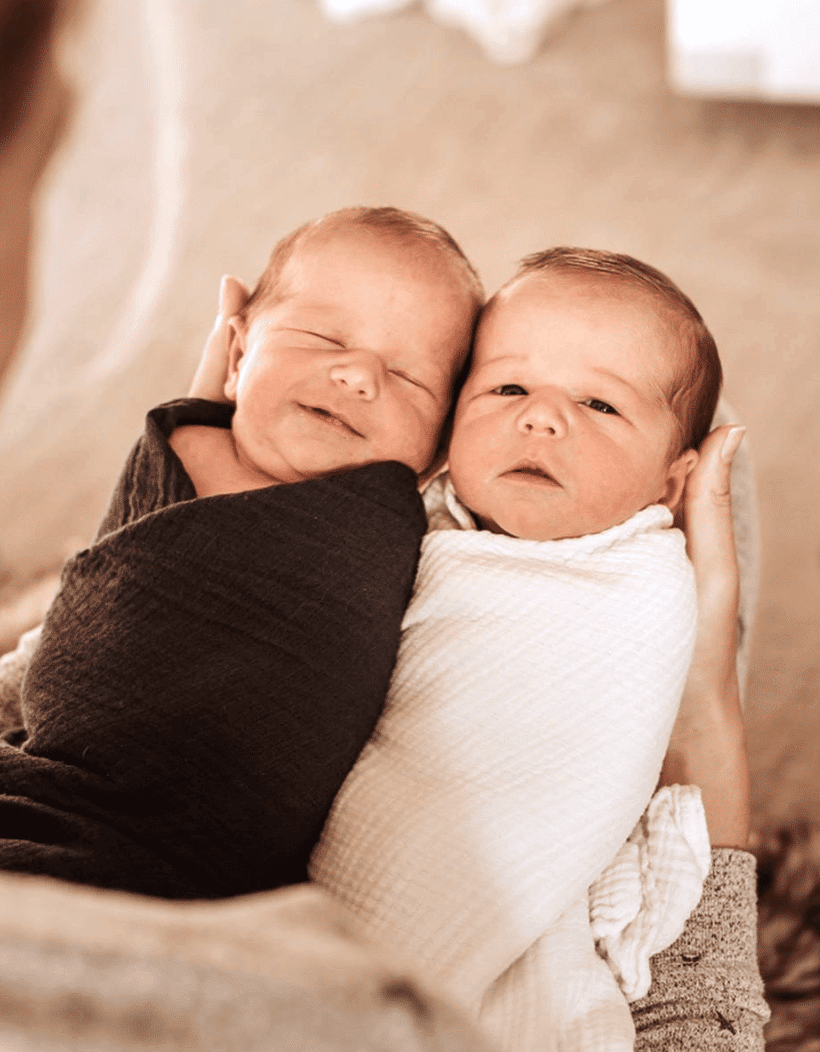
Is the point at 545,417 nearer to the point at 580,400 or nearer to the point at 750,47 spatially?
the point at 580,400

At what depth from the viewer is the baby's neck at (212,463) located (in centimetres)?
99

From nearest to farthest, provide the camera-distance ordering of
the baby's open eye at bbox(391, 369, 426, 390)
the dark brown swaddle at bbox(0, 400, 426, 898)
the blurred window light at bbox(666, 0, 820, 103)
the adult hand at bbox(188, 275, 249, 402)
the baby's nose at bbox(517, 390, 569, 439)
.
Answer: the dark brown swaddle at bbox(0, 400, 426, 898) → the baby's nose at bbox(517, 390, 569, 439) → the baby's open eye at bbox(391, 369, 426, 390) → the adult hand at bbox(188, 275, 249, 402) → the blurred window light at bbox(666, 0, 820, 103)

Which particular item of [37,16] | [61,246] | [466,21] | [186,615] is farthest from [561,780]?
[37,16]

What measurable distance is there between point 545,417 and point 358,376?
194 millimetres

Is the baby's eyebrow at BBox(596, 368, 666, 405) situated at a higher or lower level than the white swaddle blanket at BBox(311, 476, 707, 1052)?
higher

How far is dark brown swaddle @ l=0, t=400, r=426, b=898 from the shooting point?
74cm

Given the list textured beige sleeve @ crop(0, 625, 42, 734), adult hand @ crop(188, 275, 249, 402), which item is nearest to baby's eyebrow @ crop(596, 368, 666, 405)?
adult hand @ crop(188, 275, 249, 402)

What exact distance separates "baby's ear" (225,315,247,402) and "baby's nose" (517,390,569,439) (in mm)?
353

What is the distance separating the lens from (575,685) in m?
0.85

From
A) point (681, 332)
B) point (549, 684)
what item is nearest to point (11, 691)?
point (549, 684)

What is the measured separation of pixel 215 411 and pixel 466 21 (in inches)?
76.8

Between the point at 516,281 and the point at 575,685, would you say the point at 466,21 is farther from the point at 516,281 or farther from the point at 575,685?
the point at 575,685

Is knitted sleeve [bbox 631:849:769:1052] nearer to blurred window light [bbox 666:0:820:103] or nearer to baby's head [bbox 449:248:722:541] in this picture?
baby's head [bbox 449:248:722:541]

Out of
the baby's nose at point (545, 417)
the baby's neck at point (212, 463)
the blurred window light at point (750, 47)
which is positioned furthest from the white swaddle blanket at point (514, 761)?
the blurred window light at point (750, 47)
